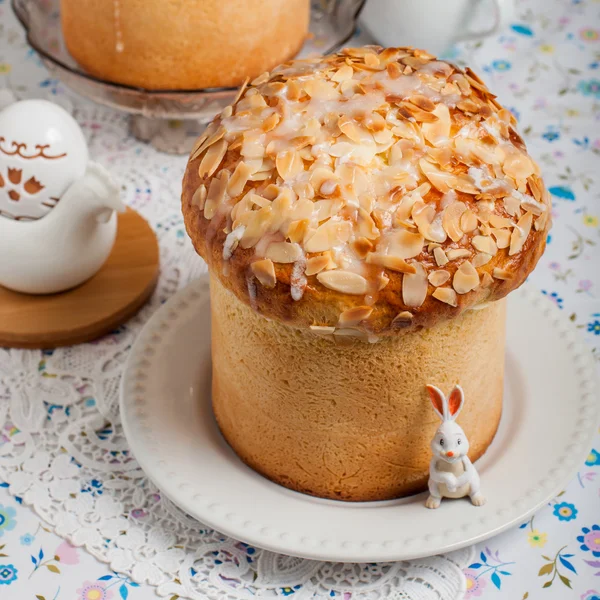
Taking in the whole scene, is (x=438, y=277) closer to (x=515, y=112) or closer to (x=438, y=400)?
(x=438, y=400)

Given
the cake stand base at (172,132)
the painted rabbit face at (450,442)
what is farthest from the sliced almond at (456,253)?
the cake stand base at (172,132)

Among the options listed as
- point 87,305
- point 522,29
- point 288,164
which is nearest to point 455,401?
point 288,164

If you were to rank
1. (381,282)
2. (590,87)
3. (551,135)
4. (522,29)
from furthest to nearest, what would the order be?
(522,29)
(590,87)
(551,135)
(381,282)

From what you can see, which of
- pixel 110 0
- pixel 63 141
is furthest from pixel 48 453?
pixel 110 0

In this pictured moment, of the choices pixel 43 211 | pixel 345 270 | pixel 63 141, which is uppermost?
pixel 345 270

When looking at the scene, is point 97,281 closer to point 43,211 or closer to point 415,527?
point 43,211

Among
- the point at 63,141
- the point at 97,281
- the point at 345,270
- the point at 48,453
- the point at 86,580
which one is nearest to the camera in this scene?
the point at 345,270
